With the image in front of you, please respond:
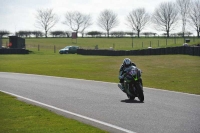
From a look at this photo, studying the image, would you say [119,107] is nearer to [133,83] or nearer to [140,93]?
[140,93]

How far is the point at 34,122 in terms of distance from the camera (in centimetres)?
1008

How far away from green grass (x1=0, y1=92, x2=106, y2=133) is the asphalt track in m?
0.40

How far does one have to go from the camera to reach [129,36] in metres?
119

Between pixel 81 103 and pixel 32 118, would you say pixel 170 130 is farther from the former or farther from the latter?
pixel 81 103

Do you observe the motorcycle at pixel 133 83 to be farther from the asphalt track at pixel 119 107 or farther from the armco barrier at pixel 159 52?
the armco barrier at pixel 159 52

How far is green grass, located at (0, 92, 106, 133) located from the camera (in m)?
9.12

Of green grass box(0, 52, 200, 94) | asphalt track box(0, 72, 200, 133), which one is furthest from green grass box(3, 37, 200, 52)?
asphalt track box(0, 72, 200, 133)

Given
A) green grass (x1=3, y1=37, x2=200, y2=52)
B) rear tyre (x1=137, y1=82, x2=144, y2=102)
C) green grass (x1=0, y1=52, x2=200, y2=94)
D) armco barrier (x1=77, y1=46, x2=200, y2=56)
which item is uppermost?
green grass (x1=3, y1=37, x2=200, y2=52)

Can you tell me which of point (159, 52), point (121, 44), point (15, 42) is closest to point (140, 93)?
point (159, 52)

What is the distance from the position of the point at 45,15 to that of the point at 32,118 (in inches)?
4608

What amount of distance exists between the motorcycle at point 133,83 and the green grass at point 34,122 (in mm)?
3175

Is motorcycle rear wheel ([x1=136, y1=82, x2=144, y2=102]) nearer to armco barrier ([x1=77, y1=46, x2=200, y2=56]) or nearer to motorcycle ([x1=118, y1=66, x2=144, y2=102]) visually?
motorcycle ([x1=118, y1=66, x2=144, y2=102])

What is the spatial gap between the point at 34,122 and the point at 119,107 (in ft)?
10.1

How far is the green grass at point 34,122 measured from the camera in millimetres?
9117
